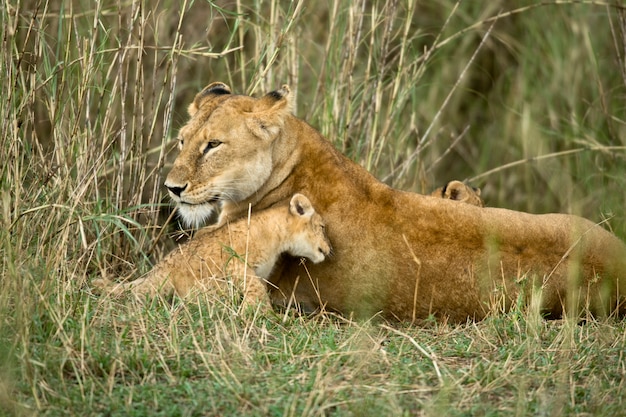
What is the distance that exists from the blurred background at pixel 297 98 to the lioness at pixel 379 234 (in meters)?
0.42

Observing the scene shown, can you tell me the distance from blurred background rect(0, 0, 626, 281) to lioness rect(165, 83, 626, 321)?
1.38 ft

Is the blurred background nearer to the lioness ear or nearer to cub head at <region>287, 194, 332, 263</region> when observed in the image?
the lioness ear

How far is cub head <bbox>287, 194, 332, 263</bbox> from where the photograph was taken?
5426mm

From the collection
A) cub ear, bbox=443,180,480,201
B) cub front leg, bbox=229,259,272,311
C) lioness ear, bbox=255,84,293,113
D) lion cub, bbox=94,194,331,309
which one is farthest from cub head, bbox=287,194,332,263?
cub ear, bbox=443,180,480,201

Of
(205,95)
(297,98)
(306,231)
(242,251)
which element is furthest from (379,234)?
(297,98)

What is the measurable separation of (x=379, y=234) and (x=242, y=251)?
2.29 feet

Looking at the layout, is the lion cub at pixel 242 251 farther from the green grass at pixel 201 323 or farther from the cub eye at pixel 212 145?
the cub eye at pixel 212 145

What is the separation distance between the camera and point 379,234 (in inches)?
215

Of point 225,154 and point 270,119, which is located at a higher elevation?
point 270,119

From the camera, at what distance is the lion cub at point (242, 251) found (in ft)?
17.8

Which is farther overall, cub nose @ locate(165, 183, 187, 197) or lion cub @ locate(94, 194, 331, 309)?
cub nose @ locate(165, 183, 187, 197)

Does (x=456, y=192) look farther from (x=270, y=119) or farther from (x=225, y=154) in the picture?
(x=225, y=154)

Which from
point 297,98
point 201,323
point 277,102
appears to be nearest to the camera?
point 201,323

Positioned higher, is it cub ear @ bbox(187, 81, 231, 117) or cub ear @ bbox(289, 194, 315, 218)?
cub ear @ bbox(187, 81, 231, 117)
